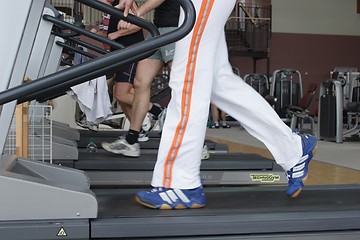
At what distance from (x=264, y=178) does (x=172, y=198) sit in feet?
5.15

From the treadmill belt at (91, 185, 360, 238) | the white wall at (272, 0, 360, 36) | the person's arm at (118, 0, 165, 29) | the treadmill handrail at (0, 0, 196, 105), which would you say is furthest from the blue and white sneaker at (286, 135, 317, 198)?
the white wall at (272, 0, 360, 36)

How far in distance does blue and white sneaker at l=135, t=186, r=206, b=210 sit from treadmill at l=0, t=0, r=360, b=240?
0.11ft

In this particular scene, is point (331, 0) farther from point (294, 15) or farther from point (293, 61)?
point (293, 61)

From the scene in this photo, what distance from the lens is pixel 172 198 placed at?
5.80 feet

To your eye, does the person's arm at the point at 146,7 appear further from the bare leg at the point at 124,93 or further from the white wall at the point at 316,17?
the white wall at the point at 316,17

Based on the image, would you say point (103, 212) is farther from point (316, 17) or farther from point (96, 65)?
point (316, 17)

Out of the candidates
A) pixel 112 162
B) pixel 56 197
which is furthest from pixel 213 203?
pixel 112 162

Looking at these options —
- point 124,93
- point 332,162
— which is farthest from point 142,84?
point 332,162

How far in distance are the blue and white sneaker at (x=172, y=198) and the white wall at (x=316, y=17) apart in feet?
44.9

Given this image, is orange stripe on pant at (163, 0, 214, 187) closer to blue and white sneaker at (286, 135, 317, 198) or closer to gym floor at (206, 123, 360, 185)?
blue and white sneaker at (286, 135, 317, 198)

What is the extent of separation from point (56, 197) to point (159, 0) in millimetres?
1100

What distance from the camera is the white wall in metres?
15.0

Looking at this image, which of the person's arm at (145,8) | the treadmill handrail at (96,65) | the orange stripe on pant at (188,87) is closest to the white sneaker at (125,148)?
the person's arm at (145,8)

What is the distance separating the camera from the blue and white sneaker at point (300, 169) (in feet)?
6.58
